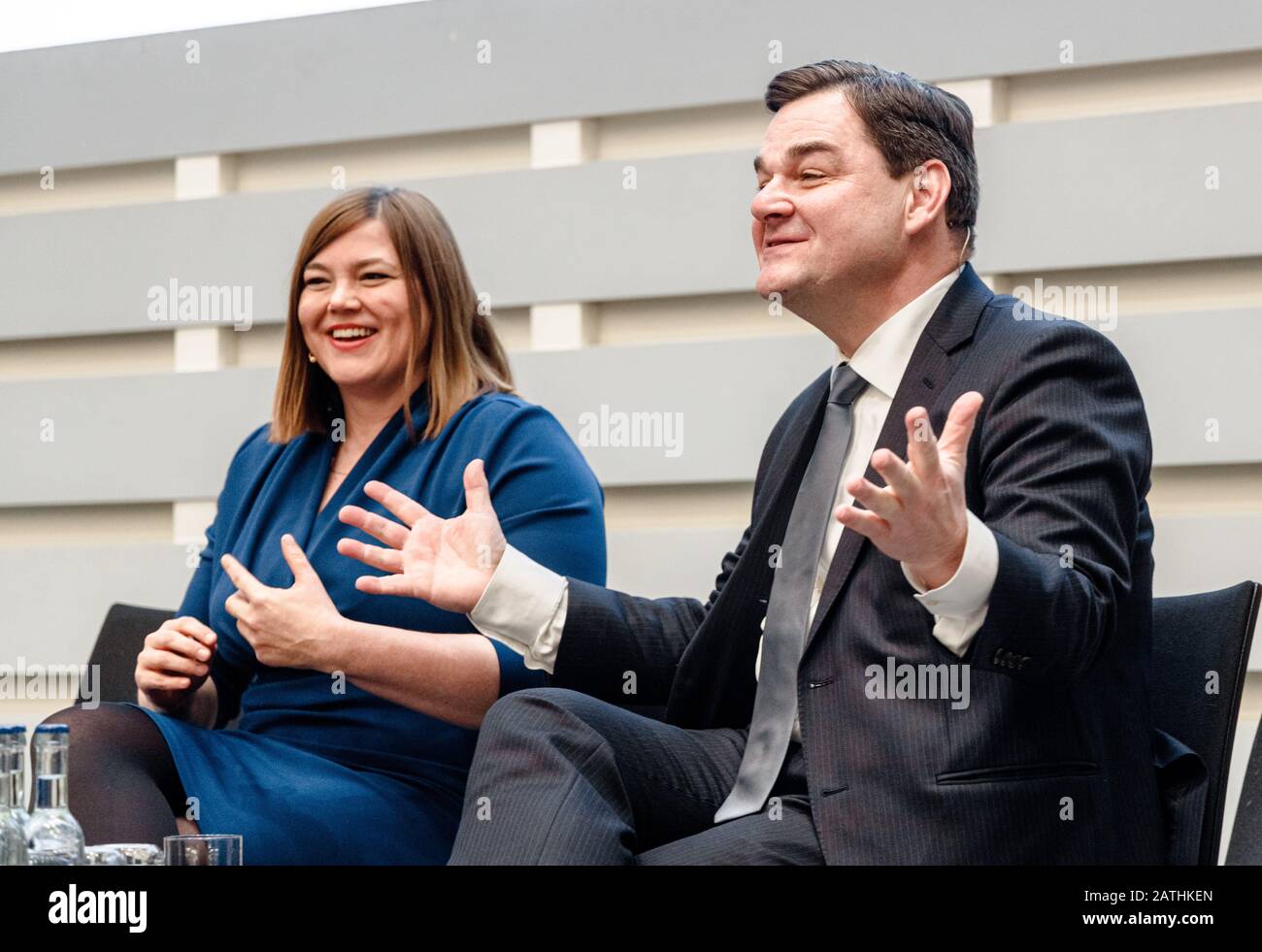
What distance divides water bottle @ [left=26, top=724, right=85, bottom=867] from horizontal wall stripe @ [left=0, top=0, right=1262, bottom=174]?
258 centimetres

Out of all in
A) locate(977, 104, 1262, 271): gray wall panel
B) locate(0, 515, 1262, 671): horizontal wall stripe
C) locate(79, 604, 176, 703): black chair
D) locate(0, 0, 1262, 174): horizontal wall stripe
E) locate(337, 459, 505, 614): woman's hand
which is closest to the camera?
locate(337, 459, 505, 614): woman's hand

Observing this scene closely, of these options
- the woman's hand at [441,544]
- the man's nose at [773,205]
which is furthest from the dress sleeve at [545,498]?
the man's nose at [773,205]

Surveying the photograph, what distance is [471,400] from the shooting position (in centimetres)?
232

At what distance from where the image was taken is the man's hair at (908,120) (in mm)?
1924

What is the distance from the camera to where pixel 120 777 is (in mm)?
1848

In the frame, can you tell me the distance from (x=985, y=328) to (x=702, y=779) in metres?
0.63

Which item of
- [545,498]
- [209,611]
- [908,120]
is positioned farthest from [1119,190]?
[209,611]

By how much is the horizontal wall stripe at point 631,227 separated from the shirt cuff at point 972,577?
2011 millimetres

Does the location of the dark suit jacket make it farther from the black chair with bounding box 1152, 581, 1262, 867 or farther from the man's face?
the man's face

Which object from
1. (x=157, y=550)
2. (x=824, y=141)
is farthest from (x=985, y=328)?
(x=157, y=550)

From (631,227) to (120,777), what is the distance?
223cm

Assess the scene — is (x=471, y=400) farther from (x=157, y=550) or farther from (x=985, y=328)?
(x=157, y=550)

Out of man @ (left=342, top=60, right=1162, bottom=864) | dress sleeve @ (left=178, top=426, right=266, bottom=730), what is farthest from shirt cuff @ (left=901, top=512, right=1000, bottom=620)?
dress sleeve @ (left=178, top=426, right=266, bottom=730)

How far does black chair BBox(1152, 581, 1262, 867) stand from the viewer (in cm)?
165
